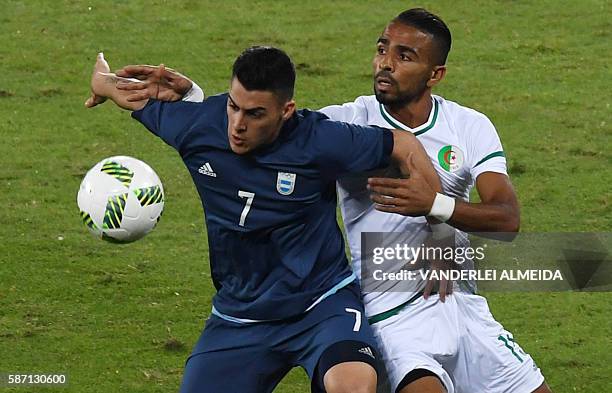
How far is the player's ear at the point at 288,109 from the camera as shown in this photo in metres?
7.16

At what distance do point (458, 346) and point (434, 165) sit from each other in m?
0.89

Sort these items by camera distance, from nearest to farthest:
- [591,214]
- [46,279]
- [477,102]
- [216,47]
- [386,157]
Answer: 1. [386,157]
2. [46,279]
3. [591,214]
4. [477,102]
5. [216,47]

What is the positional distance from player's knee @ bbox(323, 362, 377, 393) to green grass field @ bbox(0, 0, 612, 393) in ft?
7.18

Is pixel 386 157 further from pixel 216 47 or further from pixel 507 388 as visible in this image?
pixel 216 47

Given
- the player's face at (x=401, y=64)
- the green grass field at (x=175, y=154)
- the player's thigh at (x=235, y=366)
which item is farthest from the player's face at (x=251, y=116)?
the green grass field at (x=175, y=154)

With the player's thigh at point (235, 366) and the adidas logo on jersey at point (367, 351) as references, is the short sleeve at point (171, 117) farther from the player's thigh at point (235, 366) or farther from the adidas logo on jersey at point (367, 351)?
the adidas logo on jersey at point (367, 351)

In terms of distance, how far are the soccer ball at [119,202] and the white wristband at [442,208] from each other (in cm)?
147

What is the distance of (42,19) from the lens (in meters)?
15.0

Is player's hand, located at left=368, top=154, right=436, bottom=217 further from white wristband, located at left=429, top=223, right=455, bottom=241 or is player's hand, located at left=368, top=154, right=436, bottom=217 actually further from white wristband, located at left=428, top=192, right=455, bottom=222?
white wristband, located at left=429, top=223, right=455, bottom=241

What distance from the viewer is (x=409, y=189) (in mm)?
7000

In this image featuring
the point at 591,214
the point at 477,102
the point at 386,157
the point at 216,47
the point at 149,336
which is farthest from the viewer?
the point at 216,47

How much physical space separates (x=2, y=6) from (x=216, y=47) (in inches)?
96.3

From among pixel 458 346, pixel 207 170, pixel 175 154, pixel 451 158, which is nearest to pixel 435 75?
pixel 451 158

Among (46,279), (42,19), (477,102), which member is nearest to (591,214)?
(477,102)
